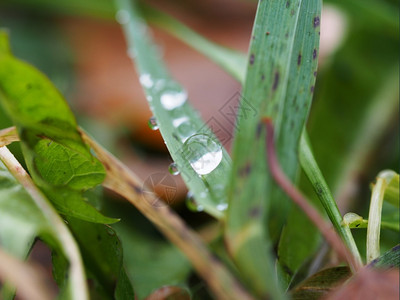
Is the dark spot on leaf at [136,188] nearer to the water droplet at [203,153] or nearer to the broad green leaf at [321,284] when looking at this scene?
the water droplet at [203,153]

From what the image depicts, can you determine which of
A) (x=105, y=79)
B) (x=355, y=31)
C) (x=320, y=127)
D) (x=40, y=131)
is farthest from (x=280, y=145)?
(x=105, y=79)

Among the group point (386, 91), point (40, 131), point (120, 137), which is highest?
A: point (40, 131)

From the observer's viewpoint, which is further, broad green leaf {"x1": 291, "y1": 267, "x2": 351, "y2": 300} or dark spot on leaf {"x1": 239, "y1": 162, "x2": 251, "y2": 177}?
broad green leaf {"x1": 291, "y1": 267, "x2": 351, "y2": 300}

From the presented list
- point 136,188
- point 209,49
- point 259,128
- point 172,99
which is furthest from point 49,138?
point 209,49

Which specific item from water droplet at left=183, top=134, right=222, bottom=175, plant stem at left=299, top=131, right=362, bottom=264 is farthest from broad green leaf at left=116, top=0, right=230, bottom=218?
plant stem at left=299, top=131, right=362, bottom=264

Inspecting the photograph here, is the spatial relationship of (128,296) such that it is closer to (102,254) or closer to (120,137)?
(102,254)

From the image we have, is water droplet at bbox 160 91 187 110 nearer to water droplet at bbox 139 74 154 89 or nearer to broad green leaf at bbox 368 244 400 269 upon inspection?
water droplet at bbox 139 74 154 89

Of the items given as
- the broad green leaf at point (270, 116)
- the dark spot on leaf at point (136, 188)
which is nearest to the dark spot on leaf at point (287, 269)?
the broad green leaf at point (270, 116)
